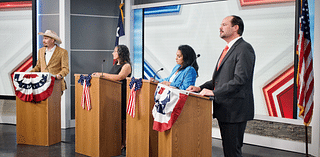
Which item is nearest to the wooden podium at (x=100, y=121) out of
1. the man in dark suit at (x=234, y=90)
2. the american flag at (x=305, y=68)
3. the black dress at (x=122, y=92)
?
the black dress at (x=122, y=92)

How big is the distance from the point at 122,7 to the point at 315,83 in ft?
12.4

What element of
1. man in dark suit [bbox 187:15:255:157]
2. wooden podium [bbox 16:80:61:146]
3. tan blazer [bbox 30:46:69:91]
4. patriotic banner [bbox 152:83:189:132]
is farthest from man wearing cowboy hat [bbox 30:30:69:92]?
man in dark suit [bbox 187:15:255:157]

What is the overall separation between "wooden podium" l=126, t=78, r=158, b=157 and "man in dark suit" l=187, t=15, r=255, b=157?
3.53 feet

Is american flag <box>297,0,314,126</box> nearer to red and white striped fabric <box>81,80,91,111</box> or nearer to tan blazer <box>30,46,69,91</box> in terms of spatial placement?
red and white striped fabric <box>81,80,91,111</box>

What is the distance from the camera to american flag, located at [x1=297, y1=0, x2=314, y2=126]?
158 inches

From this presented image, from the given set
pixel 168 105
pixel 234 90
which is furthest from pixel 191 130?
pixel 234 90

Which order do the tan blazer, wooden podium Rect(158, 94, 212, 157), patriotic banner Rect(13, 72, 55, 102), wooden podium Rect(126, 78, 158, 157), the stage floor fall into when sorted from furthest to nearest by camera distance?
the tan blazer
patriotic banner Rect(13, 72, 55, 102)
the stage floor
wooden podium Rect(126, 78, 158, 157)
wooden podium Rect(158, 94, 212, 157)

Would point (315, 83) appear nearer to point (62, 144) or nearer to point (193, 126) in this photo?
point (193, 126)

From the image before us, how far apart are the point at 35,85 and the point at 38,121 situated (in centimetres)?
52

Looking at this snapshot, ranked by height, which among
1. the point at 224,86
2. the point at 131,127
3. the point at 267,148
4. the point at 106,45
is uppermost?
the point at 106,45

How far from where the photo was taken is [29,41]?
6.38 m

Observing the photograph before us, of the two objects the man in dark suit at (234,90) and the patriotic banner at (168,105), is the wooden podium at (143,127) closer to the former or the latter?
the patriotic banner at (168,105)

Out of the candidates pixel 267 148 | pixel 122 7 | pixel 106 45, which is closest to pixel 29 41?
pixel 106 45

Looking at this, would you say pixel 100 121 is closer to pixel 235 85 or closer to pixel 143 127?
pixel 143 127
